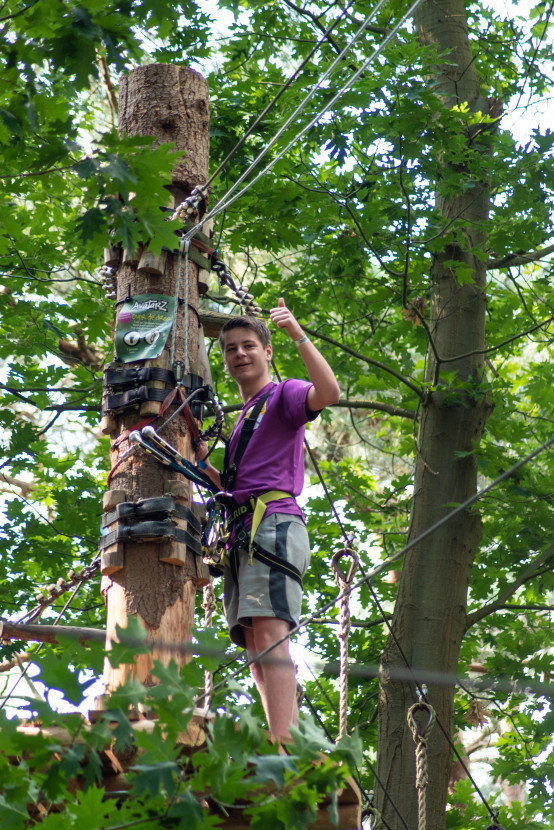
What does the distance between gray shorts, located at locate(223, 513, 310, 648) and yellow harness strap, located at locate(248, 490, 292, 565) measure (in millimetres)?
42

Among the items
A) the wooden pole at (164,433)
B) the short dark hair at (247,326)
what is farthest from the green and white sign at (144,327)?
the short dark hair at (247,326)

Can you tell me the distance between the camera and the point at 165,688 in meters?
2.16

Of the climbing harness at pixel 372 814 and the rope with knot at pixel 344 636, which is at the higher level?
the rope with knot at pixel 344 636

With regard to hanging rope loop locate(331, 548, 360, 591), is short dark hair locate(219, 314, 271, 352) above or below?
above

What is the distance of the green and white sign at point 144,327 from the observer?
3.63m

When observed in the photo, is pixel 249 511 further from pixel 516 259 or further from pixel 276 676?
pixel 516 259

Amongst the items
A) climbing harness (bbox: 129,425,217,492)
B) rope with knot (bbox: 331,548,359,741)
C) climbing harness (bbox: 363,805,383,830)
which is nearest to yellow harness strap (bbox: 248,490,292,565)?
climbing harness (bbox: 129,425,217,492)

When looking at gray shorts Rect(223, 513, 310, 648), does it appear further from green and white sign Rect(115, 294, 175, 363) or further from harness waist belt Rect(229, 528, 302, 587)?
green and white sign Rect(115, 294, 175, 363)

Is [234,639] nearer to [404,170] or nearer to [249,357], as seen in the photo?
[249,357]

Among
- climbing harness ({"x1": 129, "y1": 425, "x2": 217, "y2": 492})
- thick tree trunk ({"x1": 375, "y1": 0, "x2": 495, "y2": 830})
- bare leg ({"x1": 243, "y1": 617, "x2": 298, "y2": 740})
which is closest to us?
bare leg ({"x1": 243, "y1": 617, "x2": 298, "y2": 740})

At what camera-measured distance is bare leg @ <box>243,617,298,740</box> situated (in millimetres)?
3133

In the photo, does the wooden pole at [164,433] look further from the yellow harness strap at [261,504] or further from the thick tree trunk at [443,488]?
the thick tree trunk at [443,488]

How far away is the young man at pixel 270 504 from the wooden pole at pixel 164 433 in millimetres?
171

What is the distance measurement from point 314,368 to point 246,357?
1.55 ft
